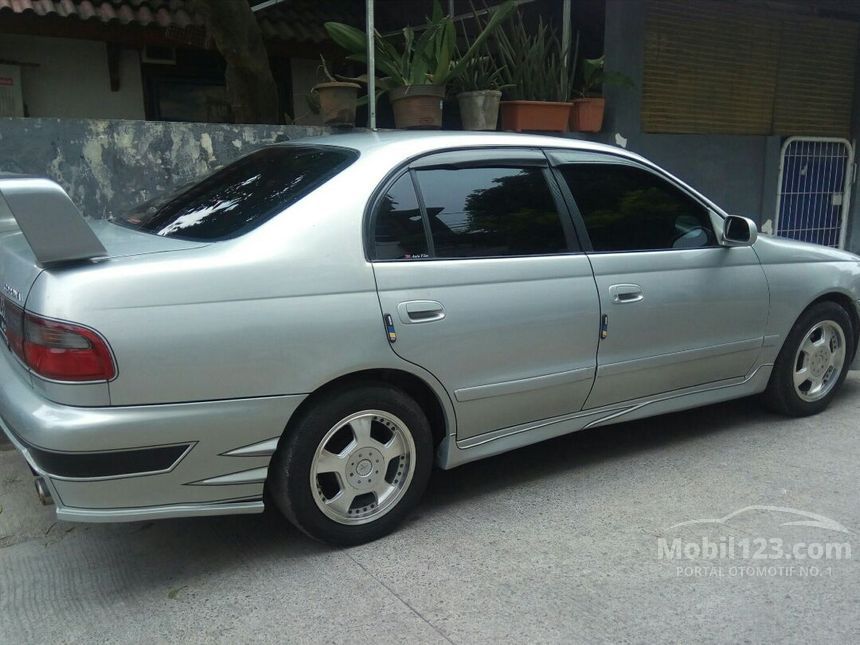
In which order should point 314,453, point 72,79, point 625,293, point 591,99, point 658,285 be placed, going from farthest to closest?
1. point 72,79
2. point 591,99
3. point 658,285
4. point 625,293
5. point 314,453

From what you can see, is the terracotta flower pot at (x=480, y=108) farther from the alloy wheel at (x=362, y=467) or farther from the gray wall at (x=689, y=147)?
the alloy wheel at (x=362, y=467)

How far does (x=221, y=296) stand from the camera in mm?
2734

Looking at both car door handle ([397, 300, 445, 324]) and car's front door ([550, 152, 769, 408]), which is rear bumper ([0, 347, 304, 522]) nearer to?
car door handle ([397, 300, 445, 324])

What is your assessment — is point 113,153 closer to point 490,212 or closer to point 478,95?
point 490,212

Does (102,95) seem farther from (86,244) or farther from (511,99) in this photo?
(86,244)

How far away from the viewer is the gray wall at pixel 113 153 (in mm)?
4676

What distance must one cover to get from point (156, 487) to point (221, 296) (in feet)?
2.30

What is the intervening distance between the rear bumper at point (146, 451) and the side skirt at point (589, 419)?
2.88ft

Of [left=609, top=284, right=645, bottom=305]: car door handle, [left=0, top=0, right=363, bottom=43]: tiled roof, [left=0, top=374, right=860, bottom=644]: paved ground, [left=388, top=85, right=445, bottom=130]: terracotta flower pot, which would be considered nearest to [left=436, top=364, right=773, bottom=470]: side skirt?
[left=0, top=374, right=860, bottom=644]: paved ground

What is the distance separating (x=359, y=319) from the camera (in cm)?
299

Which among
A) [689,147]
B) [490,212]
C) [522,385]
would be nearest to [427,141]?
[490,212]

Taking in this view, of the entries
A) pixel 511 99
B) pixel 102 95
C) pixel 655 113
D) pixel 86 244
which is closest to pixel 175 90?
pixel 102 95

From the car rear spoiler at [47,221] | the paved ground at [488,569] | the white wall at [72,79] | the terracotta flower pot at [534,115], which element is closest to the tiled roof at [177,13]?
the white wall at [72,79]

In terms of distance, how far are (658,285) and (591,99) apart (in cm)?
374
